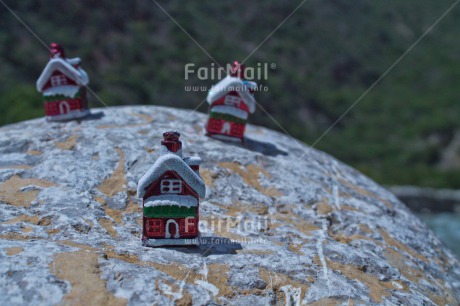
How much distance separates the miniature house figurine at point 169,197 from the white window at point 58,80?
11.1 ft

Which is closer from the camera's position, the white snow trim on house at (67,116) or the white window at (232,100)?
the white window at (232,100)

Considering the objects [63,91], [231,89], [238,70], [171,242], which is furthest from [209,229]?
[63,91]

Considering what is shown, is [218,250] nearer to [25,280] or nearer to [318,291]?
[318,291]

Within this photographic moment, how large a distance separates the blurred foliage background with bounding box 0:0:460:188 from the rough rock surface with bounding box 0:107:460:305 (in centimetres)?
830

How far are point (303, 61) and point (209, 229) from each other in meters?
36.5

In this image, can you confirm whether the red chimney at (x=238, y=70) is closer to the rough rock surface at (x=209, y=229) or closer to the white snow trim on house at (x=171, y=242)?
the rough rock surface at (x=209, y=229)

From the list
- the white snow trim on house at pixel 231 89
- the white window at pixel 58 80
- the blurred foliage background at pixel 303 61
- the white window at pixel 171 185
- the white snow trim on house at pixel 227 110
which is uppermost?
the blurred foliage background at pixel 303 61

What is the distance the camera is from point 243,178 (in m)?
7.11

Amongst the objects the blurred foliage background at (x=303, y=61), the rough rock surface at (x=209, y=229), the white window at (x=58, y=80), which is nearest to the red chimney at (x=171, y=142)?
the rough rock surface at (x=209, y=229)

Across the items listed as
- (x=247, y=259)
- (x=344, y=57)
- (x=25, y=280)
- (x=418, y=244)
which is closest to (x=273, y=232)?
(x=247, y=259)

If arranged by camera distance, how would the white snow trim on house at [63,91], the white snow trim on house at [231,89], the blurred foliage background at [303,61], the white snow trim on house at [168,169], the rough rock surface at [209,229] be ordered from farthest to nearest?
the blurred foliage background at [303,61] → the white snow trim on house at [63,91] → the white snow trim on house at [231,89] → the white snow trim on house at [168,169] → the rough rock surface at [209,229]

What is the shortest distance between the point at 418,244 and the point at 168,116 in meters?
3.87

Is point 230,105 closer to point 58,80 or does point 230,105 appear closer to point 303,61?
point 58,80

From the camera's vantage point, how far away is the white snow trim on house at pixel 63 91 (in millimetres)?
8016
